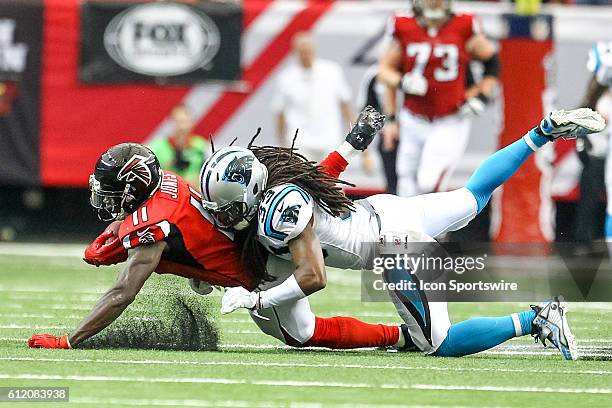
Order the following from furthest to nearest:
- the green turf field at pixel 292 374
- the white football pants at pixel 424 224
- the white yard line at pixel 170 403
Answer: the white football pants at pixel 424 224 < the green turf field at pixel 292 374 < the white yard line at pixel 170 403

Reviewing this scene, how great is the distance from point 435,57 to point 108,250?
5054 mm

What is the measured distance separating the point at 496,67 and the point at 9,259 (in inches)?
158

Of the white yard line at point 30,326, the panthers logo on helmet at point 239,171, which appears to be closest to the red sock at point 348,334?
the panthers logo on helmet at point 239,171

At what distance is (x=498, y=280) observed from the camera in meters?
8.70

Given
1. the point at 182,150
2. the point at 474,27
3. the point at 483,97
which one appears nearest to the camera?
the point at 483,97

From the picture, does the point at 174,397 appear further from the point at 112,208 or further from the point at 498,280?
the point at 498,280

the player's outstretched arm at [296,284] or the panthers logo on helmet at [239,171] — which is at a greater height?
the panthers logo on helmet at [239,171]

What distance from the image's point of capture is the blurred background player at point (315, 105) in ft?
37.8

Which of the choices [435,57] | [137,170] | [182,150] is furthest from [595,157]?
[137,170]

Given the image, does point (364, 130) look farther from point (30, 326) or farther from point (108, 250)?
point (30, 326)

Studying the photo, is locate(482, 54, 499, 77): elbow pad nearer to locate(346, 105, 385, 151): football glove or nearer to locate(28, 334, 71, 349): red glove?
locate(346, 105, 385, 151): football glove

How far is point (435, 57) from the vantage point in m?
10.3

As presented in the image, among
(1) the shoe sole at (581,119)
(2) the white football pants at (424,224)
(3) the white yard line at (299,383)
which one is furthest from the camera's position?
(1) the shoe sole at (581,119)

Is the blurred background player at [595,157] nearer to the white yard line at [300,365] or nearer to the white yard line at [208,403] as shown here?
the white yard line at [300,365]
